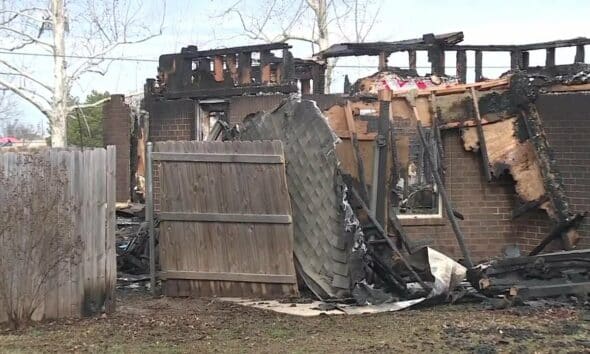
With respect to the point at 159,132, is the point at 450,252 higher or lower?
lower

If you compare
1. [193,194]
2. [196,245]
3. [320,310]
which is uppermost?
[193,194]

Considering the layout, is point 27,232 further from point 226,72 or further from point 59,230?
point 226,72

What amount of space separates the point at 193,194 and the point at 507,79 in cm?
488

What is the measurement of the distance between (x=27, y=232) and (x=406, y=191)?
599 cm

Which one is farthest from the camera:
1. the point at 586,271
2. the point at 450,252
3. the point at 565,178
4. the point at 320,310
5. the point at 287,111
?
the point at 450,252

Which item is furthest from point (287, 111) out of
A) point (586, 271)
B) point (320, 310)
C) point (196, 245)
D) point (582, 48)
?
point (582, 48)

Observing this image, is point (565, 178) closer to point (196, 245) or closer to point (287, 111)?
point (287, 111)

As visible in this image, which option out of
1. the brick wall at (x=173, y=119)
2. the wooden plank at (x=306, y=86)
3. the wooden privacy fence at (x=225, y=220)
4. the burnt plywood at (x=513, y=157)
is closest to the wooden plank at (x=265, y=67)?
the wooden plank at (x=306, y=86)

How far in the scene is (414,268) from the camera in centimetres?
793

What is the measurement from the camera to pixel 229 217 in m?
7.91

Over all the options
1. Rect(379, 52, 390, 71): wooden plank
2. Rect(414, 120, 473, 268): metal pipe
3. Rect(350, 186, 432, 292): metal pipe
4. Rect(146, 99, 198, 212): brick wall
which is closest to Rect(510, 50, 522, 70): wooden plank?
Rect(379, 52, 390, 71): wooden plank

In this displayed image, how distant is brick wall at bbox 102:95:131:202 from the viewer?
16.1m

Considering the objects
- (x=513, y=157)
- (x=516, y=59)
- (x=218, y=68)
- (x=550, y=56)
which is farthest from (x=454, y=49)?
(x=218, y=68)

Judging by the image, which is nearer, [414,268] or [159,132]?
[414,268]
